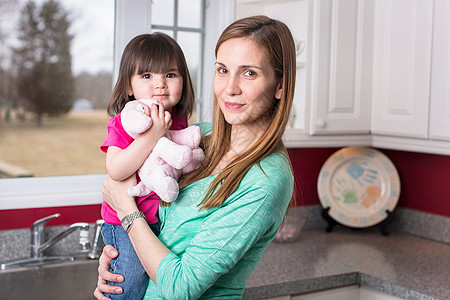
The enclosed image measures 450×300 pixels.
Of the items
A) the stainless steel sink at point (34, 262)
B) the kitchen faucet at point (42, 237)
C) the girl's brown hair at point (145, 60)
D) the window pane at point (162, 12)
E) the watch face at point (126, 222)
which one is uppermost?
the window pane at point (162, 12)

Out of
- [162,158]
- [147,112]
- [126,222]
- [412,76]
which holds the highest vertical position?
[412,76]

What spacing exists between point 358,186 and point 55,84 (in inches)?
297

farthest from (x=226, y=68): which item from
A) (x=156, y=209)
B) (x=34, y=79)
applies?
(x=34, y=79)

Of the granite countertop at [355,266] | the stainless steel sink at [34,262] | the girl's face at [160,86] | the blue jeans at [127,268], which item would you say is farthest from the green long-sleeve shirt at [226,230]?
the stainless steel sink at [34,262]

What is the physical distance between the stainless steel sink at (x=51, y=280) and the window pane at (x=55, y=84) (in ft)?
19.3

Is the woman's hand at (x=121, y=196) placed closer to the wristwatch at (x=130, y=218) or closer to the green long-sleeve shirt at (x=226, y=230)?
the wristwatch at (x=130, y=218)

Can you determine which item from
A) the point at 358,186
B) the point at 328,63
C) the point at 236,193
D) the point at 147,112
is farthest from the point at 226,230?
the point at 358,186

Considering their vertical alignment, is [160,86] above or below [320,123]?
above

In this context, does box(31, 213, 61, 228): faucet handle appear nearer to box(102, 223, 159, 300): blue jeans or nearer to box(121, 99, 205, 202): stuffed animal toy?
box(102, 223, 159, 300): blue jeans

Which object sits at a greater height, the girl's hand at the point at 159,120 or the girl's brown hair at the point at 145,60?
the girl's brown hair at the point at 145,60

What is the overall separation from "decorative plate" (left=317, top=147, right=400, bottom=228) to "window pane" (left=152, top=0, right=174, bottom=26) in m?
1.03

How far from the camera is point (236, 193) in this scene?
3.66ft

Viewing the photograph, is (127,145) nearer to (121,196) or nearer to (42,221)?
(121,196)

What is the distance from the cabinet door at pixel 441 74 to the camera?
206 cm
